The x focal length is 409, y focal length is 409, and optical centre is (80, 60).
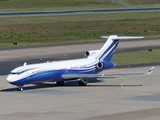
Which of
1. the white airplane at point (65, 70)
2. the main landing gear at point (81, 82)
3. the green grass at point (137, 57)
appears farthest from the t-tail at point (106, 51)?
the green grass at point (137, 57)

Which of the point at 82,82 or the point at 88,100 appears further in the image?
the point at 82,82

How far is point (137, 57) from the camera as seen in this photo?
235 ft

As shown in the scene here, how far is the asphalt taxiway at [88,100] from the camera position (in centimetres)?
3092

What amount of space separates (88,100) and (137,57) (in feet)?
118

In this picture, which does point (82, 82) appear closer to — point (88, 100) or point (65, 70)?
point (65, 70)

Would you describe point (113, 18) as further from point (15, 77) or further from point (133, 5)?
point (15, 77)

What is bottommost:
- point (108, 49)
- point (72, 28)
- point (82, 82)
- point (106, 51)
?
point (82, 82)

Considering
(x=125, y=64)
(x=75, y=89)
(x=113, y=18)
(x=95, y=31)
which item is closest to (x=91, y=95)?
(x=75, y=89)

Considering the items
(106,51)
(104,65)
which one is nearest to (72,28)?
(106,51)

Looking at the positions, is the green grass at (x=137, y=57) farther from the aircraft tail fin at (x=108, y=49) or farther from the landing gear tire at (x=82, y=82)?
the landing gear tire at (x=82, y=82)

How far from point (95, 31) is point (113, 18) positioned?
3102 centimetres

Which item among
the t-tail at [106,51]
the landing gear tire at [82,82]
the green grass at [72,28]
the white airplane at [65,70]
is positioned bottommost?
the landing gear tire at [82,82]

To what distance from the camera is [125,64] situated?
63.9 meters

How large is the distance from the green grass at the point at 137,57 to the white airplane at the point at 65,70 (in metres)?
15.8
